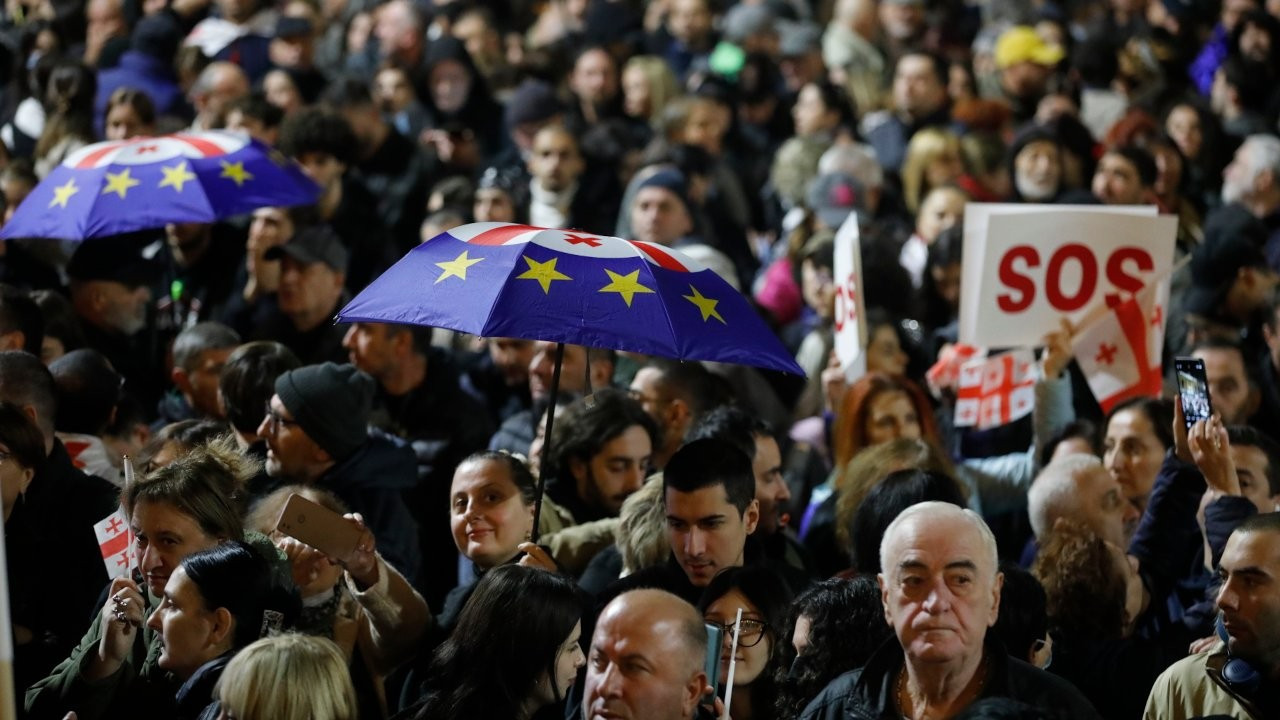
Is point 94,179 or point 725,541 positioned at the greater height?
point 94,179

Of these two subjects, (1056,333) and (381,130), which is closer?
(1056,333)

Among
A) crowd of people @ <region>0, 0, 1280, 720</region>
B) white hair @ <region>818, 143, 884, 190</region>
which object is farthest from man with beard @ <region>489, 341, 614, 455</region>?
white hair @ <region>818, 143, 884, 190</region>

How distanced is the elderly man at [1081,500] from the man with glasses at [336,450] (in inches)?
95.2

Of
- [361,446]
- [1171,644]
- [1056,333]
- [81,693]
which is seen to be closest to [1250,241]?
[1056,333]

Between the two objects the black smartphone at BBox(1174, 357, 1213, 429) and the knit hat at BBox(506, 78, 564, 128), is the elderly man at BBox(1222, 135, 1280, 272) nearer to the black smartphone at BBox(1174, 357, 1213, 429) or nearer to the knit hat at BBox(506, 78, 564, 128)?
the knit hat at BBox(506, 78, 564, 128)

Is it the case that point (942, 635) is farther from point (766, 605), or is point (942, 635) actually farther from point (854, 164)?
point (854, 164)

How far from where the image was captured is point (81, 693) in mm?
5844

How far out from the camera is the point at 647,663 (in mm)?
5230

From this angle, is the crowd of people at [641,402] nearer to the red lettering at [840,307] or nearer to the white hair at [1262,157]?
the white hair at [1262,157]

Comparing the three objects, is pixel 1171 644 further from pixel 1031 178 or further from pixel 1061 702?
pixel 1031 178

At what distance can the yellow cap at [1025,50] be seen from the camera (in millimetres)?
14648

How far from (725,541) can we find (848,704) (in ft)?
4.63

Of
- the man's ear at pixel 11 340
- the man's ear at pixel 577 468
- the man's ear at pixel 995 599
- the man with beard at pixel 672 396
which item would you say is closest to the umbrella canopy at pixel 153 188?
the man's ear at pixel 11 340

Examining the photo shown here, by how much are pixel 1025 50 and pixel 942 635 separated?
1034 cm
